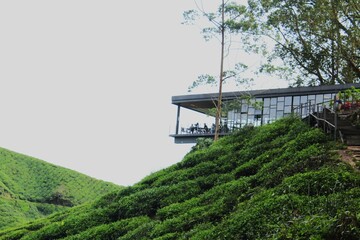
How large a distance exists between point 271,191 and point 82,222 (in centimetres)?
774

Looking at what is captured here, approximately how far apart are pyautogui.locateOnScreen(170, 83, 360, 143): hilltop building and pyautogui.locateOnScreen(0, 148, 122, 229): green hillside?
9.43 metres

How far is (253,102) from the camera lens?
29109 millimetres

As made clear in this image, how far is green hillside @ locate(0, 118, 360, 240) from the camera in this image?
9.84 meters

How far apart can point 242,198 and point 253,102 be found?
54.1ft

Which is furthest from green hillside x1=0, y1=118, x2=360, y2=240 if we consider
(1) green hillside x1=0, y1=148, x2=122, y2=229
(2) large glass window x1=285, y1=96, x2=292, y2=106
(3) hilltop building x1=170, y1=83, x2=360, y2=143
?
(1) green hillside x1=0, y1=148, x2=122, y2=229

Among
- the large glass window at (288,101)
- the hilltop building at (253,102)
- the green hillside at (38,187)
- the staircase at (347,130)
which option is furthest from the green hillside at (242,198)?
the green hillside at (38,187)

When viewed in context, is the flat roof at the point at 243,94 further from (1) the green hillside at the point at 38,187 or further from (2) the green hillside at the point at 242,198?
(2) the green hillside at the point at 242,198

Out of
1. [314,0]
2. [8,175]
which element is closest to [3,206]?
[8,175]

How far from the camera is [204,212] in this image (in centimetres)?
1347

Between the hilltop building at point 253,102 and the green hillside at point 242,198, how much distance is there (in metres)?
10.9

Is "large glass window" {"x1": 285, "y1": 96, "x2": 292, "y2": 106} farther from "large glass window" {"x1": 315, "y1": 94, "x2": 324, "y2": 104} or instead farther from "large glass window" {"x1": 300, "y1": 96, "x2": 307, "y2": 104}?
"large glass window" {"x1": 315, "y1": 94, "x2": 324, "y2": 104}

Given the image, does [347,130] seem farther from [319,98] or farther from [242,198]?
[319,98]

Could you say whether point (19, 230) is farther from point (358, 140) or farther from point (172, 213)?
point (358, 140)

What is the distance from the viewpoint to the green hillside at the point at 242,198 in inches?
387
